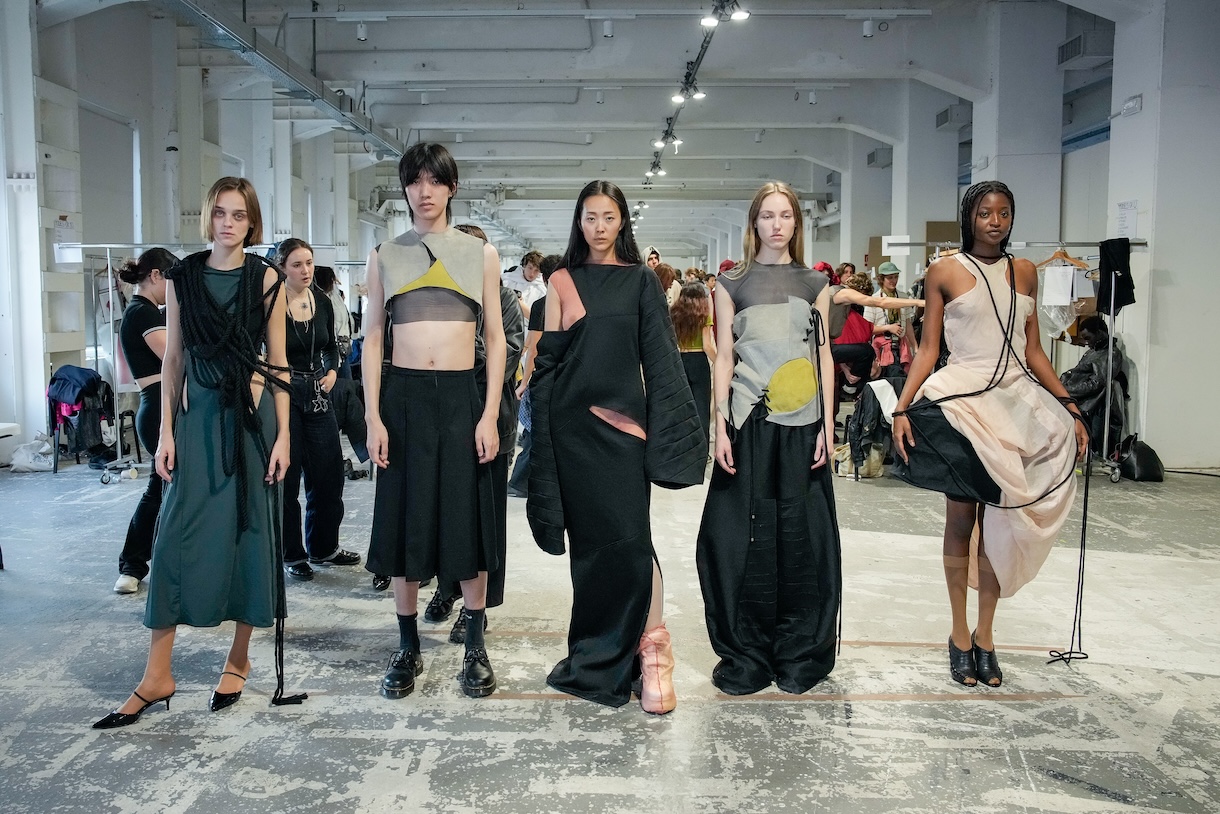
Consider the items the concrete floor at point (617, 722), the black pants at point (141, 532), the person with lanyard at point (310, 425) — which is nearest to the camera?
the concrete floor at point (617, 722)

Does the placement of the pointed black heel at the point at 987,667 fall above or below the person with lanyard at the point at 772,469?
below

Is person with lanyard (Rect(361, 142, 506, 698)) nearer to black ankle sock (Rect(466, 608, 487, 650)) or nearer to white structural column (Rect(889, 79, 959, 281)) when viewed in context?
black ankle sock (Rect(466, 608, 487, 650))

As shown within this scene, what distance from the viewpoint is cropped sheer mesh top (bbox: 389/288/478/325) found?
9.95ft

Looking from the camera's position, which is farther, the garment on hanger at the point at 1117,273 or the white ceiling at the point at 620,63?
the white ceiling at the point at 620,63

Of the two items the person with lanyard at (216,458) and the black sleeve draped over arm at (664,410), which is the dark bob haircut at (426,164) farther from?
the black sleeve draped over arm at (664,410)

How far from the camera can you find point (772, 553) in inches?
122

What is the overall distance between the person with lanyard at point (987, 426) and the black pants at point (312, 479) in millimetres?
2545

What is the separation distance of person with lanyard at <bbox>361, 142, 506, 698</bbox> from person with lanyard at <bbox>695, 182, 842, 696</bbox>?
2.33 feet

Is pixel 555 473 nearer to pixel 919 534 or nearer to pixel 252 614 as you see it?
pixel 252 614

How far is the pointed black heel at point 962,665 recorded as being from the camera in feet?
10.5

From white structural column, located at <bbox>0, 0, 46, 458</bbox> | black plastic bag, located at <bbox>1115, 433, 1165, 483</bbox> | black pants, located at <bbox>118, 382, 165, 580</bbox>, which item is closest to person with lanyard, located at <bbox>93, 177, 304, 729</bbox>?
black pants, located at <bbox>118, 382, 165, 580</bbox>

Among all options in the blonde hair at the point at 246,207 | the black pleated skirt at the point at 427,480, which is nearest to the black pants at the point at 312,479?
the blonde hair at the point at 246,207

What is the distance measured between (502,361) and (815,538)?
1.10 m

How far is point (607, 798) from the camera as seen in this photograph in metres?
2.44
